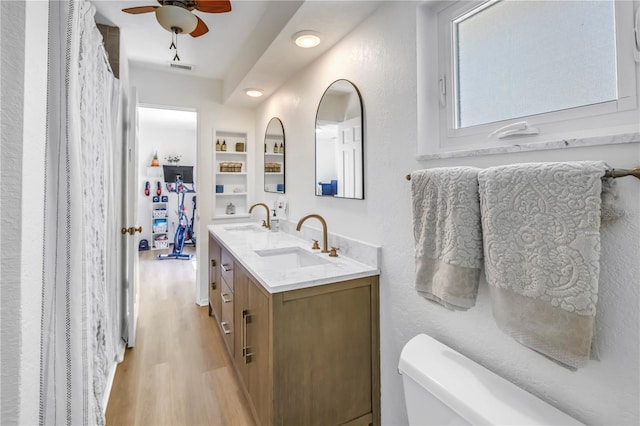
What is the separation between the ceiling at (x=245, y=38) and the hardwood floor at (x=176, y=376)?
2190mm

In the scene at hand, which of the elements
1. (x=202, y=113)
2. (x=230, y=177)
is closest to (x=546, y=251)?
(x=230, y=177)

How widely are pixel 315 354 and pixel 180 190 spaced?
5.86 metres

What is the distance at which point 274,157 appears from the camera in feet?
9.61

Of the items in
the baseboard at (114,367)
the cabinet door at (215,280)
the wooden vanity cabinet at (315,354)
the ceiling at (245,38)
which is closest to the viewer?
the wooden vanity cabinet at (315,354)

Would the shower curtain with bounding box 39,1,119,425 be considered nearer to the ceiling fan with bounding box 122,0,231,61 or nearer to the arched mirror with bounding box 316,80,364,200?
the ceiling fan with bounding box 122,0,231,61

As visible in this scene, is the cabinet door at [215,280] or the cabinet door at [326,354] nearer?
the cabinet door at [326,354]

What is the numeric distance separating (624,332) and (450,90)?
0.97 metres

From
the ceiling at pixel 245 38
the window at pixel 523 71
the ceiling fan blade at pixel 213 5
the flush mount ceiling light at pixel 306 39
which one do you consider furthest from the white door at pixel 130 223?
the window at pixel 523 71

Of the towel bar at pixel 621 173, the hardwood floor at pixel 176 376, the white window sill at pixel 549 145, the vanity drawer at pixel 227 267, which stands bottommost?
the hardwood floor at pixel 176 376

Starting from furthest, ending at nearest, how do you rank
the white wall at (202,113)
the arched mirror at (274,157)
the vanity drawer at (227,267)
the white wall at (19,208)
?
the white wall at (202,113)
the arched mirror at (274,157)
the vanity drawer at (227,267)
the white wall at (19,208)

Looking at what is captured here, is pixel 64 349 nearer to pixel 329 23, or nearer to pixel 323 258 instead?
pixel 323 258

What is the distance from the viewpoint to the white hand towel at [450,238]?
3.20 ft

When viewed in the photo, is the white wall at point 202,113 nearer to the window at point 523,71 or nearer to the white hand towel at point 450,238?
the window at point 523,71

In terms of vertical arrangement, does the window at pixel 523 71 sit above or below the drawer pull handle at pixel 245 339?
above
